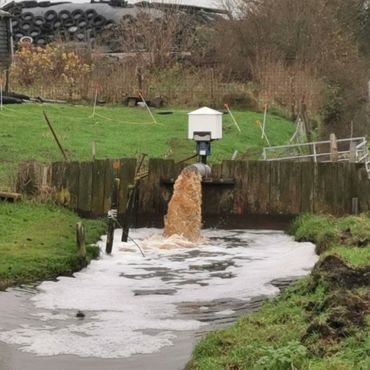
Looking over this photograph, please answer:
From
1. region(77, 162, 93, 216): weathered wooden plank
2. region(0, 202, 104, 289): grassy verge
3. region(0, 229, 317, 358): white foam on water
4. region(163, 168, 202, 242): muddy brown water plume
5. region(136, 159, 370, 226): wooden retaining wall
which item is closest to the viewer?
region(0, 229, 317, 358): white foam on water

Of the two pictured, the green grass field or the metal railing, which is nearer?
the metal railing

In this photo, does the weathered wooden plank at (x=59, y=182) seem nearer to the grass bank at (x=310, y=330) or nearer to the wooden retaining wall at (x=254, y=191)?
the wooden retaining wall at (x=254, y=191)

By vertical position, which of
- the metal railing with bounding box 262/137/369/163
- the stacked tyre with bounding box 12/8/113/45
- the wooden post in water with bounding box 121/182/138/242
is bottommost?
the wooden post in water with bounding box 121/182/138/242

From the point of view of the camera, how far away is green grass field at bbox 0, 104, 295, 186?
2172 cm

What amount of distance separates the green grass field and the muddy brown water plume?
131 inches

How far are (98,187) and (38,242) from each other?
4.63 metres

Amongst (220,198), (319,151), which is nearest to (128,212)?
(220,198)

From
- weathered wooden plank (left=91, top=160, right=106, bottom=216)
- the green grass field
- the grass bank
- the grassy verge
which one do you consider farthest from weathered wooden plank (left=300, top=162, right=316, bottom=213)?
the grass bank

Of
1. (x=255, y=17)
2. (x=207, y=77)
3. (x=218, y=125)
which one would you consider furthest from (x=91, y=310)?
(x=255, y=17)

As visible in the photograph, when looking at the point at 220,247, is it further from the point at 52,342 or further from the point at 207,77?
the point at 207,77

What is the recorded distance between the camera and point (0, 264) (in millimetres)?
12633

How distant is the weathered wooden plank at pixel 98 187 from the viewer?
1892cm

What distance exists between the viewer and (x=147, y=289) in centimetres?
1259

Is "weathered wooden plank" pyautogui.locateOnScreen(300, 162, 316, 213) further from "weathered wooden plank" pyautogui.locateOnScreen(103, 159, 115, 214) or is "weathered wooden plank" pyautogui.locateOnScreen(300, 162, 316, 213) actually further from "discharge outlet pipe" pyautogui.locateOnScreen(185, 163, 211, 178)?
"weathered wooden plank" pyautogui.locateOnScreen(103, 159, 115, 214)
